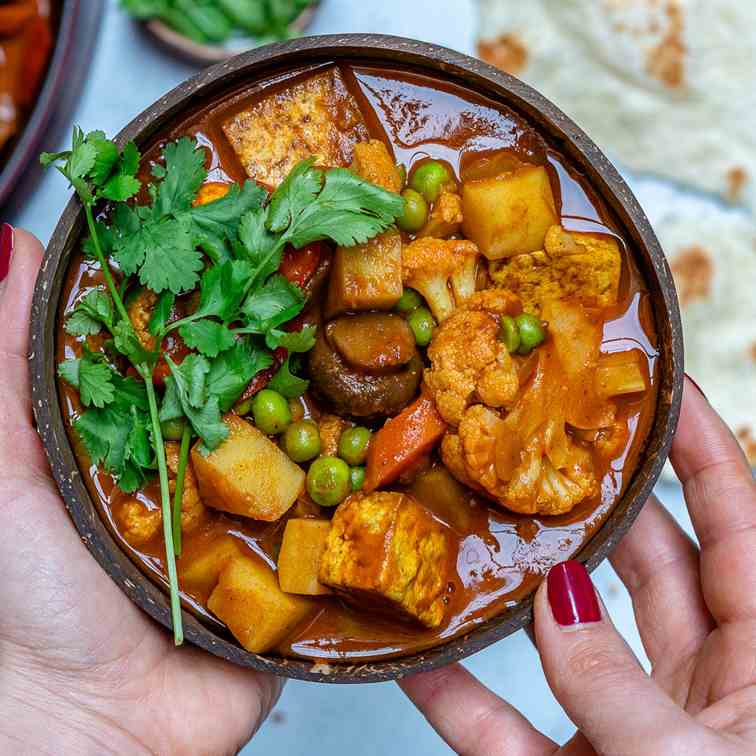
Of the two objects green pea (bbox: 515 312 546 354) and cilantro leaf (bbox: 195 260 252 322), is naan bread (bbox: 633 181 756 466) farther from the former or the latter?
cilantro leaf (bbox: 195 260 252 322)

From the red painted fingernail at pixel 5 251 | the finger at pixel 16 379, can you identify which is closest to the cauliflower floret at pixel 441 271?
the finger at pixel 16 379

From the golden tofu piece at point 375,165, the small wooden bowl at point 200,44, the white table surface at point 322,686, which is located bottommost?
the white table surface at point 322,686

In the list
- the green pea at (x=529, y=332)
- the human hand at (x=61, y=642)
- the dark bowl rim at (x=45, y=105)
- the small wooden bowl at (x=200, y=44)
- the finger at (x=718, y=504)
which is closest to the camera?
the green pea at (x=529, y=332)

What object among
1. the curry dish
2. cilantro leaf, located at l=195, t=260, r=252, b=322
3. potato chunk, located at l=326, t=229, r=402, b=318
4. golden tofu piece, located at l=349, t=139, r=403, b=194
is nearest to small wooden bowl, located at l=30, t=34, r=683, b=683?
the curry dish

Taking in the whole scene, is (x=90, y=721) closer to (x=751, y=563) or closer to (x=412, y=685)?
(x=412, y=685)

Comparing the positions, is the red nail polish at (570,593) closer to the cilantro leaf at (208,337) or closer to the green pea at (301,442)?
the green pea at (301,442)

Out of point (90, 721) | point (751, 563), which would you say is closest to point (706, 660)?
point (751, 563)
